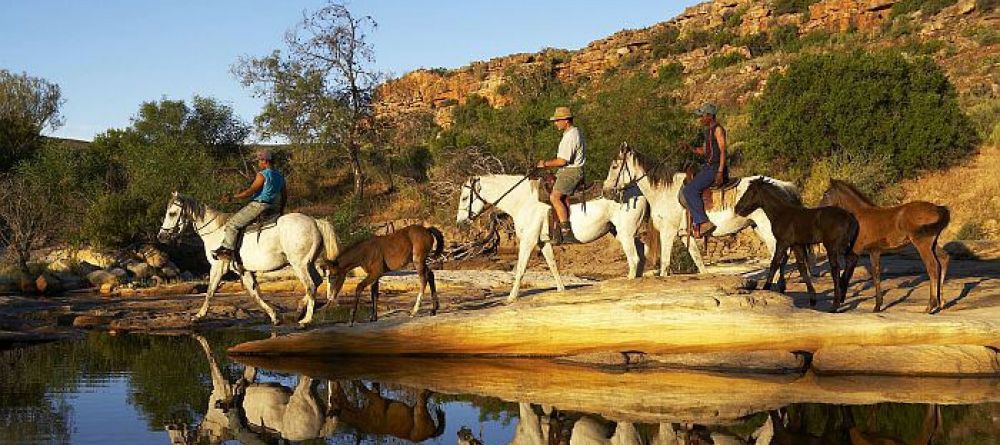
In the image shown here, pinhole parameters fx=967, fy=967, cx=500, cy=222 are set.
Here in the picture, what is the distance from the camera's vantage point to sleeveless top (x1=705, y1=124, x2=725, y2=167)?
1435 centimetres

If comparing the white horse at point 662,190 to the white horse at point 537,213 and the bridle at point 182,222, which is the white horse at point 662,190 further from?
the bridle at point 182,222

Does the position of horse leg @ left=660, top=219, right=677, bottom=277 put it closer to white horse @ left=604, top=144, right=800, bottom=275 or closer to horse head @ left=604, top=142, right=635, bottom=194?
white horse @ left=604, top=144, right=800, bottom=275

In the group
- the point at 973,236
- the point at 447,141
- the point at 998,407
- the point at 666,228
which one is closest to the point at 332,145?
the point at 447,141

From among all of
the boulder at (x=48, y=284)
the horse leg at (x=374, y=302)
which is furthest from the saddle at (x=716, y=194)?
the boulder at (x=48, y=284)

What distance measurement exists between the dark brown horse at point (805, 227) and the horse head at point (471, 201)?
13.4 feet

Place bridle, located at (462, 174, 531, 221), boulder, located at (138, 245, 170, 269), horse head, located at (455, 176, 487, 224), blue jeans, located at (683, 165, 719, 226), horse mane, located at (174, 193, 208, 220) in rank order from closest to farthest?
blue jeans, located at (683, 165, 719, 226)
bridle, located at (462, 174, 531, 221)
horse head, located at (455, 176, 487, 224)
horse mane, located at (174, 193, 208, 220)
boulder, located at (138, 245, 170, 269)

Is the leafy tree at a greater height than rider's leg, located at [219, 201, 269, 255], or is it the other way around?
the leafy tree

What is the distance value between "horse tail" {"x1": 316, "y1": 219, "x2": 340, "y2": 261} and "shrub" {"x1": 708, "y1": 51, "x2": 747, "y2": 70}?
155 feet

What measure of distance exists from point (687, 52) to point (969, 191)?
40453 mm

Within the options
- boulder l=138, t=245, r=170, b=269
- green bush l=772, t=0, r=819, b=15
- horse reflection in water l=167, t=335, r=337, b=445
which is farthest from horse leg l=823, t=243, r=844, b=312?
green bush l=772, t=0, r=819, b=15

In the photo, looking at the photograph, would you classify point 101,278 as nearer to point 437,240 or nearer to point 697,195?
point 437,240

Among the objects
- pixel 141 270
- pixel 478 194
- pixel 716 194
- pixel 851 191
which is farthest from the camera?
pixel 141 270

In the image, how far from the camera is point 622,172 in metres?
15.1

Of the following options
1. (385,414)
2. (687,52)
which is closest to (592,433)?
(385,414)
